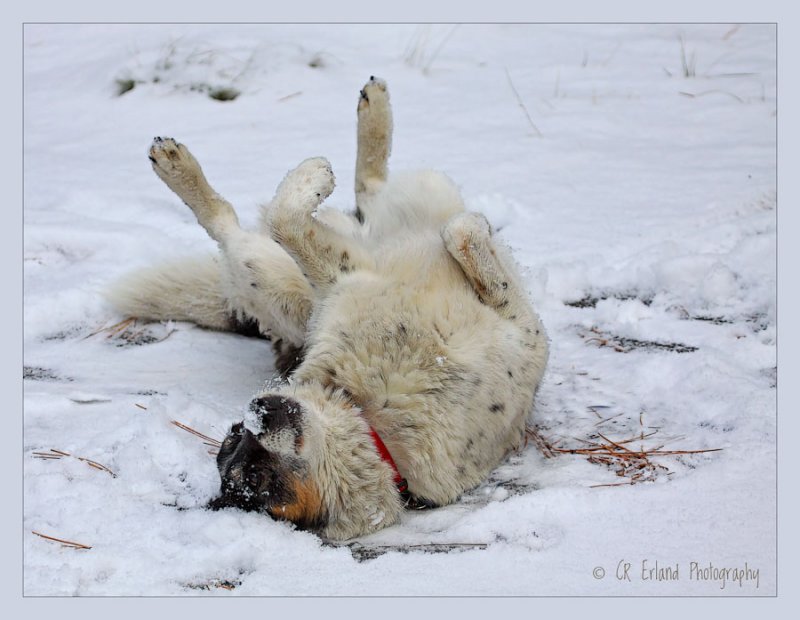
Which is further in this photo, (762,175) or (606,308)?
(762,175)

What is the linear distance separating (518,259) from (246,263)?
1583mm

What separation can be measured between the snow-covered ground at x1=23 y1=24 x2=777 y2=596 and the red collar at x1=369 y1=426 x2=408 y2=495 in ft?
0.40

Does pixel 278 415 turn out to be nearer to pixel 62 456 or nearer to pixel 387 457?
pixel 387 457

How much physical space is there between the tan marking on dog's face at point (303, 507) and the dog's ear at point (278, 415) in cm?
13

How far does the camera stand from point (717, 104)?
6.05 metres

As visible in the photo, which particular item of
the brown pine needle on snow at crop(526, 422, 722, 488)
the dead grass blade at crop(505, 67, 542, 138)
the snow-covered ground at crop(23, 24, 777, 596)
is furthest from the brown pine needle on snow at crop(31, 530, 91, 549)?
the dead grass blade at crop(505, 67, 542, 138)

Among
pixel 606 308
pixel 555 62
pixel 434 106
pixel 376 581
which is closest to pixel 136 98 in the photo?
pixel 434 106

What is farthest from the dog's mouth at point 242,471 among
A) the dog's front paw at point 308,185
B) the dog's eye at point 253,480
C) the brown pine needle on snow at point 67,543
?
the dog's front paw at point 308,185

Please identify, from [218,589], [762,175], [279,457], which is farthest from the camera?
[762,175]

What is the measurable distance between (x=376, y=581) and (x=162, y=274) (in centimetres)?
232

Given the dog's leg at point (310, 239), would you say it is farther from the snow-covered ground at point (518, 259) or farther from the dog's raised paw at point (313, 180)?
the snow-covered ground at point (518, 259)

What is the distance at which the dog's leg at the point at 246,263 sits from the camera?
357 cm

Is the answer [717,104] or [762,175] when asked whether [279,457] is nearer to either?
[762,175]

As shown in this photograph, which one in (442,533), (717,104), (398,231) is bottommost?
(442,533)
